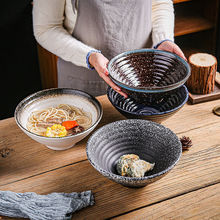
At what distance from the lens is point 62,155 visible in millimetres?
1264

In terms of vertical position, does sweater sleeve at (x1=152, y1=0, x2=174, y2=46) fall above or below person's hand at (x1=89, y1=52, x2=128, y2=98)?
above

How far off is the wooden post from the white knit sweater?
25 cm

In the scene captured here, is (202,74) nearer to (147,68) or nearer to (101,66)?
(147,68)

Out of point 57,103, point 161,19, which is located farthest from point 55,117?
point 161,19

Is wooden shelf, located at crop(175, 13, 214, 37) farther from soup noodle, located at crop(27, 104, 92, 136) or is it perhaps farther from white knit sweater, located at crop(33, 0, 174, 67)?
soup noodle, located at crop(27, 104, 92, 136)

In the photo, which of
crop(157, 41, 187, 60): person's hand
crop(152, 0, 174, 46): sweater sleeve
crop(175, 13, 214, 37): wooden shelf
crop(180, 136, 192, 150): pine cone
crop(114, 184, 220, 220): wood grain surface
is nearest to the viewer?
crop(114, 184, 220, 220): wood grain surface

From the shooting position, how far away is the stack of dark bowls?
4.51 ft

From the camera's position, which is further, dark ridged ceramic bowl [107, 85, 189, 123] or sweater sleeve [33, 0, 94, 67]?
sweater sleeve [33, 0, 94, 67]

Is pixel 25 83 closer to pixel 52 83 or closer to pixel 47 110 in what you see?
pixel 52 83

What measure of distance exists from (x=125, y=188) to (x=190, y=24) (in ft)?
8.47

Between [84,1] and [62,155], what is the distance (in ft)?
2.69

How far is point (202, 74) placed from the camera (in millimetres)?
1521

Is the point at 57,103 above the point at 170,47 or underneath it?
underneath

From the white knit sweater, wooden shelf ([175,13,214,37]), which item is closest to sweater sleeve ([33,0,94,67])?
the white knit sweater
